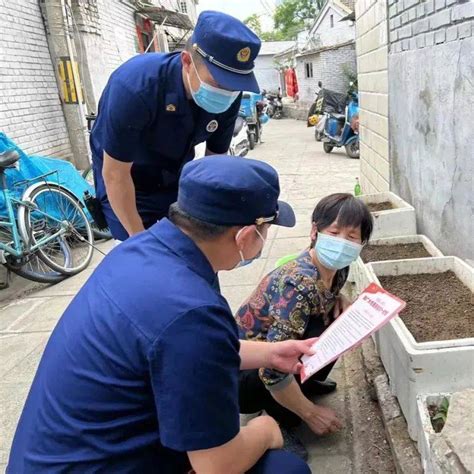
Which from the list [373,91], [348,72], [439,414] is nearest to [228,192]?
[439,414]

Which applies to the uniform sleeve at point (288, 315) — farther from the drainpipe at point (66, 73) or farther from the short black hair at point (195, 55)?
the drainpipe at point (66, 73)

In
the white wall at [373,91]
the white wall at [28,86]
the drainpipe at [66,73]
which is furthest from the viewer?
the drainpipe at [66,73]

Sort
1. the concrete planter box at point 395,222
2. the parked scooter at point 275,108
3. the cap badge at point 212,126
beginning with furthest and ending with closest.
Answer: the parked scooter at point 275,108
the concrete planter box at point 395,222
the cap badge at point 212,126

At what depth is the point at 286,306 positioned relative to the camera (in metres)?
1.88

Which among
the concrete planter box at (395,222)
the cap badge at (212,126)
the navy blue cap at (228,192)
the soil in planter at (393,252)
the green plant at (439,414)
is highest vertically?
the cap badge at (212,126)

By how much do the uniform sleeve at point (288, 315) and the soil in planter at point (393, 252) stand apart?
98 centimetres

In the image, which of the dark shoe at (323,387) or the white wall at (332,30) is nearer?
the dark shoe at (323,387)

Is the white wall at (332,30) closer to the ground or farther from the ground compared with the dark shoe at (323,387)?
farther from the ground

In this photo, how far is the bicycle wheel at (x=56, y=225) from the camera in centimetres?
407

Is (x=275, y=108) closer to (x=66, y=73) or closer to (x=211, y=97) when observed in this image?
A: (x=66, y=73)

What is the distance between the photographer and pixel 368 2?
12.5ft

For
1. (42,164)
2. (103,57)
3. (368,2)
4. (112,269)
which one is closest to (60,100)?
(103,57)

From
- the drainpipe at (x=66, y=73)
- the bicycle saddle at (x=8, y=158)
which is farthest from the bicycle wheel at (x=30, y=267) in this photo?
the drainpipe at (x=66, y=73)

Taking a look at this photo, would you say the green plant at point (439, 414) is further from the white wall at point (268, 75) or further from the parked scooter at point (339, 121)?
the white wall at point (268, 75)
